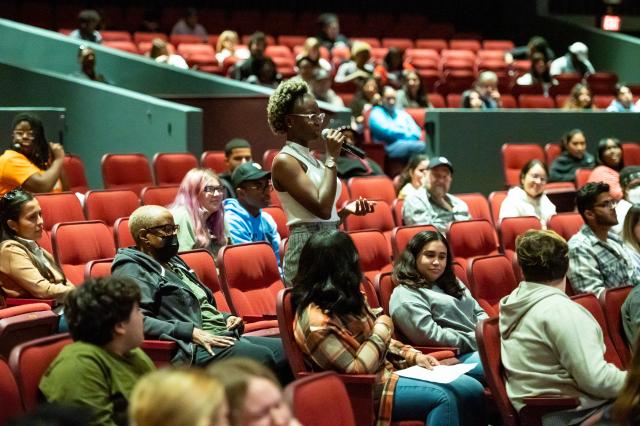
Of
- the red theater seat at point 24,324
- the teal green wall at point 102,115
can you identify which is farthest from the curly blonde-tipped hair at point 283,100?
the teal green wall at point 102,115

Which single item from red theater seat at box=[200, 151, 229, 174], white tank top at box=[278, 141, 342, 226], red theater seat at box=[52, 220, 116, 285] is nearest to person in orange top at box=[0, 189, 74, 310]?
red theater seat at box=[52, 220, 116, 285]

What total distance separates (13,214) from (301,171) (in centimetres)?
128

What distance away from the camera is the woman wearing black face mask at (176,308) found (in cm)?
365

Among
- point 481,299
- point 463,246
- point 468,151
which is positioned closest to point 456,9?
point 468,151

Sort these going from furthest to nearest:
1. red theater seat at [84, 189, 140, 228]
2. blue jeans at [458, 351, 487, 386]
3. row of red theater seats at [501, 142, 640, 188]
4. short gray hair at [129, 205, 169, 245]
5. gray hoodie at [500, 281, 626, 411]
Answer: row of red theater seats at [501, 142, 640, 188] → red theater seat at [84, 189, 140, 228] → blue jeans at [458, 351, 487, 386] → short gray hair at [129, 205, 169, 245] → gray hoodie at [500, 281, 626, 411]

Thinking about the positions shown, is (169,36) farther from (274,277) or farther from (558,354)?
(558,354)

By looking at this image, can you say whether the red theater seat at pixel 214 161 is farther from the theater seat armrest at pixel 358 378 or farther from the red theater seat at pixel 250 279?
the theater seat armrest at pixel 358 378

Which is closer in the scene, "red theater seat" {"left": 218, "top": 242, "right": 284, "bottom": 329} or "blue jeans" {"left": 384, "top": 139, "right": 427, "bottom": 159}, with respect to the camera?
"red theater seat" {"left": 218, "top": 242, "right": 284, "bottom": 329}

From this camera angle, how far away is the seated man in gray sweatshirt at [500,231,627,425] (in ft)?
10.8

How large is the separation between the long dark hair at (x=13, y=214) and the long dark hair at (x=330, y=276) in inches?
49.1

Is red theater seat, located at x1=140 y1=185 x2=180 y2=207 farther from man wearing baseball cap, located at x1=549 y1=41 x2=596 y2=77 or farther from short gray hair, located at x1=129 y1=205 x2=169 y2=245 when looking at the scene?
man wearing baseball cap, located at x1=549 y1=41 x2=596 y2=77

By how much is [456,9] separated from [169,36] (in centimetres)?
470

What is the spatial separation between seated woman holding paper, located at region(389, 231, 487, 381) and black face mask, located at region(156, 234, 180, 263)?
34.0 inches

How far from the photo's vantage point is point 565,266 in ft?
11.7
